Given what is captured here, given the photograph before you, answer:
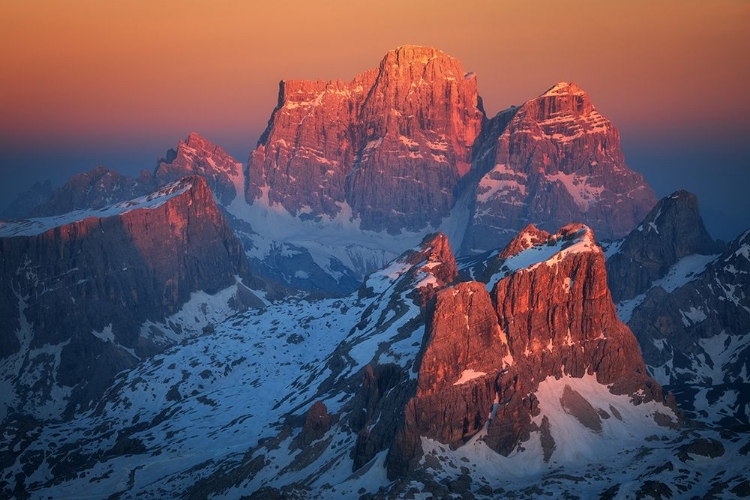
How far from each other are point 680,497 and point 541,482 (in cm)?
2528

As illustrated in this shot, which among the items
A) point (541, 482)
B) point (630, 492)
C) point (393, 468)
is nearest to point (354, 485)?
point (393, 468)

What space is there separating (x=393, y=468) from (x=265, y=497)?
81.0 feet

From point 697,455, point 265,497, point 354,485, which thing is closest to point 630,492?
point 697,455

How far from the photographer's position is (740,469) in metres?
192

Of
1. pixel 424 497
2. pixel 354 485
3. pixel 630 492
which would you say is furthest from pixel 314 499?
pixel 630 492

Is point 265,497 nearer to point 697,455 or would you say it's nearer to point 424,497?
point 424,497

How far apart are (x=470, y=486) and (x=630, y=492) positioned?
1116 inches

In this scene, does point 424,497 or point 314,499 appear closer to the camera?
point 424,497

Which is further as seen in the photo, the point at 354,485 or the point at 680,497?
the point at 354,485

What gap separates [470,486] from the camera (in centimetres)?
19488

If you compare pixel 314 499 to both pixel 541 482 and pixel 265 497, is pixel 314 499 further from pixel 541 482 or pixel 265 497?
pixel 541 482

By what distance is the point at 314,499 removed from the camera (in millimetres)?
196750

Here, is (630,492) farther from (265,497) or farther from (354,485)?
(265,497)

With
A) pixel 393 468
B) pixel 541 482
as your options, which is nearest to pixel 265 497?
pixel 393 468
